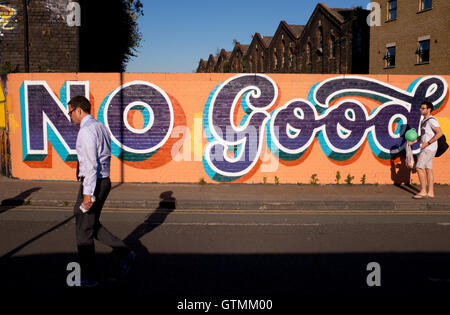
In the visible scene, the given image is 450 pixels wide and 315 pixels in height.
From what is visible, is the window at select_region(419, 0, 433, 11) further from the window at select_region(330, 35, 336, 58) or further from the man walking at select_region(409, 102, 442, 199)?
the man walking at select_region(409, 102, 442, 199)

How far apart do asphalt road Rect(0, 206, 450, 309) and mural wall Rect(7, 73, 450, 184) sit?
2.81 meters

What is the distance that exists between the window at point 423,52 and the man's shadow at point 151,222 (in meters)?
24.1

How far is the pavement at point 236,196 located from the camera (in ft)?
26.1

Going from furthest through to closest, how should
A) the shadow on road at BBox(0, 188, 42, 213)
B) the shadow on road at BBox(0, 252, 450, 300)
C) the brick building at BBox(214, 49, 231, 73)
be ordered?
the brick building at BBox(214, 49, 231, 73) < the shadow on road at BBox(0, 188, 42, 213) < the shadow on road at BBox(0, 252, 450, 300)

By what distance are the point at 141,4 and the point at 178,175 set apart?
19.4 meters

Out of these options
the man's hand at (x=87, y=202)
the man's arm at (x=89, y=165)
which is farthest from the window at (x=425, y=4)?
the man's hand at (x=87, y=202)

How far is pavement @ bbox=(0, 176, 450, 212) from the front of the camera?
7965 mm

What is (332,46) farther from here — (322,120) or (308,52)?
(322,120)

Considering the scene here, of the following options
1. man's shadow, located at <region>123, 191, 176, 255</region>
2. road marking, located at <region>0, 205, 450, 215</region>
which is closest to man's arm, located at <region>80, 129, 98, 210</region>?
man's shadow, located at <region>123, 191, 176, 255</region>

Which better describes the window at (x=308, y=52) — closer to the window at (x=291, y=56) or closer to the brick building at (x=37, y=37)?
the window at (x=291, y=56)

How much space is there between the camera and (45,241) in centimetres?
Answer: 551

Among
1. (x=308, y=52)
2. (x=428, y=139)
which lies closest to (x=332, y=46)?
(x=308, y=52)

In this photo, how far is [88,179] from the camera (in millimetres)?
3797

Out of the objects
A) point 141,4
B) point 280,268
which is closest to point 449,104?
point 280,268
